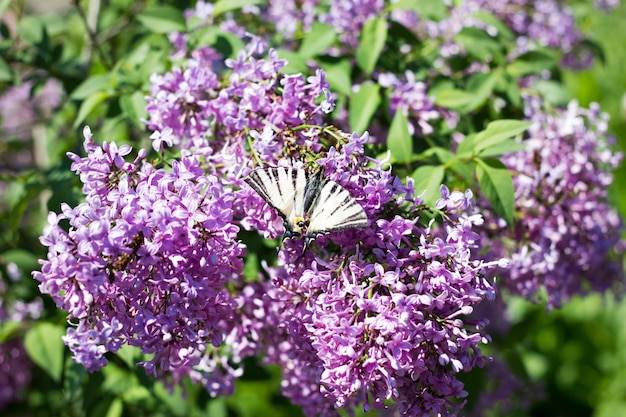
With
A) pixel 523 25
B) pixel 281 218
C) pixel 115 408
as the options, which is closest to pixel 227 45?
pixel 281 218

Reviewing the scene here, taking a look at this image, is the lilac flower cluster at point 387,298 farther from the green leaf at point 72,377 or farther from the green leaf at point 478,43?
the green leaf at point 478,43

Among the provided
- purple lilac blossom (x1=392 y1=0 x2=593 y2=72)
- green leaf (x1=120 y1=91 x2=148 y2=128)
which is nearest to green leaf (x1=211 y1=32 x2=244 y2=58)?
green leaf (x1=120 y1=91 x2=148 y2=128)

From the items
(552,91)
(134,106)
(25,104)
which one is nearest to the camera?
(134,106)

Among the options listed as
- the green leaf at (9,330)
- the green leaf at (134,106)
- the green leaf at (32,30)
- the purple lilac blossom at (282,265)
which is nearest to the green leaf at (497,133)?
the purple lilac blossom at (282,265)

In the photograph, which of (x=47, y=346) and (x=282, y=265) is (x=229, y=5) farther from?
(x=47, y=346)

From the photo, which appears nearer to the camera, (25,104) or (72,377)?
(72,377)

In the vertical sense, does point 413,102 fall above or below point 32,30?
above

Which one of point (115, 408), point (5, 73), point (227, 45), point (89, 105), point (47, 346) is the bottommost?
point (115, 408)
